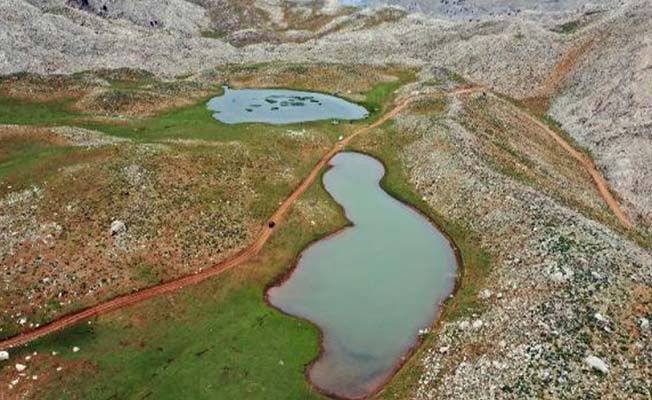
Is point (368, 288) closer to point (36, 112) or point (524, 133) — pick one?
point (524, 133)

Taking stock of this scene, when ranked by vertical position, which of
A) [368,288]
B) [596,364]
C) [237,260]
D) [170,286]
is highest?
[596,364]

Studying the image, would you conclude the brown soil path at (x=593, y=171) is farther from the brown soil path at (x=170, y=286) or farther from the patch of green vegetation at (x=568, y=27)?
the patch of green vegetation at (x=568, y=27)

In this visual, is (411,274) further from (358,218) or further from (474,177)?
(474,177)

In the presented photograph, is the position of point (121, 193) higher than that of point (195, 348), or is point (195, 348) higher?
point (121, 193)

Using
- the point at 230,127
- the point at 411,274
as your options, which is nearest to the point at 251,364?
the point at 411,274

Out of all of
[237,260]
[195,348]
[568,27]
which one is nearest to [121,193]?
[237,260]

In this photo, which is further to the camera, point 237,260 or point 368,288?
point 237,260

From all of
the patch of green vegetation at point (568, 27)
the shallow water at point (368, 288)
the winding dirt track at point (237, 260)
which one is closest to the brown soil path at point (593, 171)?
the winding dirt track at point (237, 260)
